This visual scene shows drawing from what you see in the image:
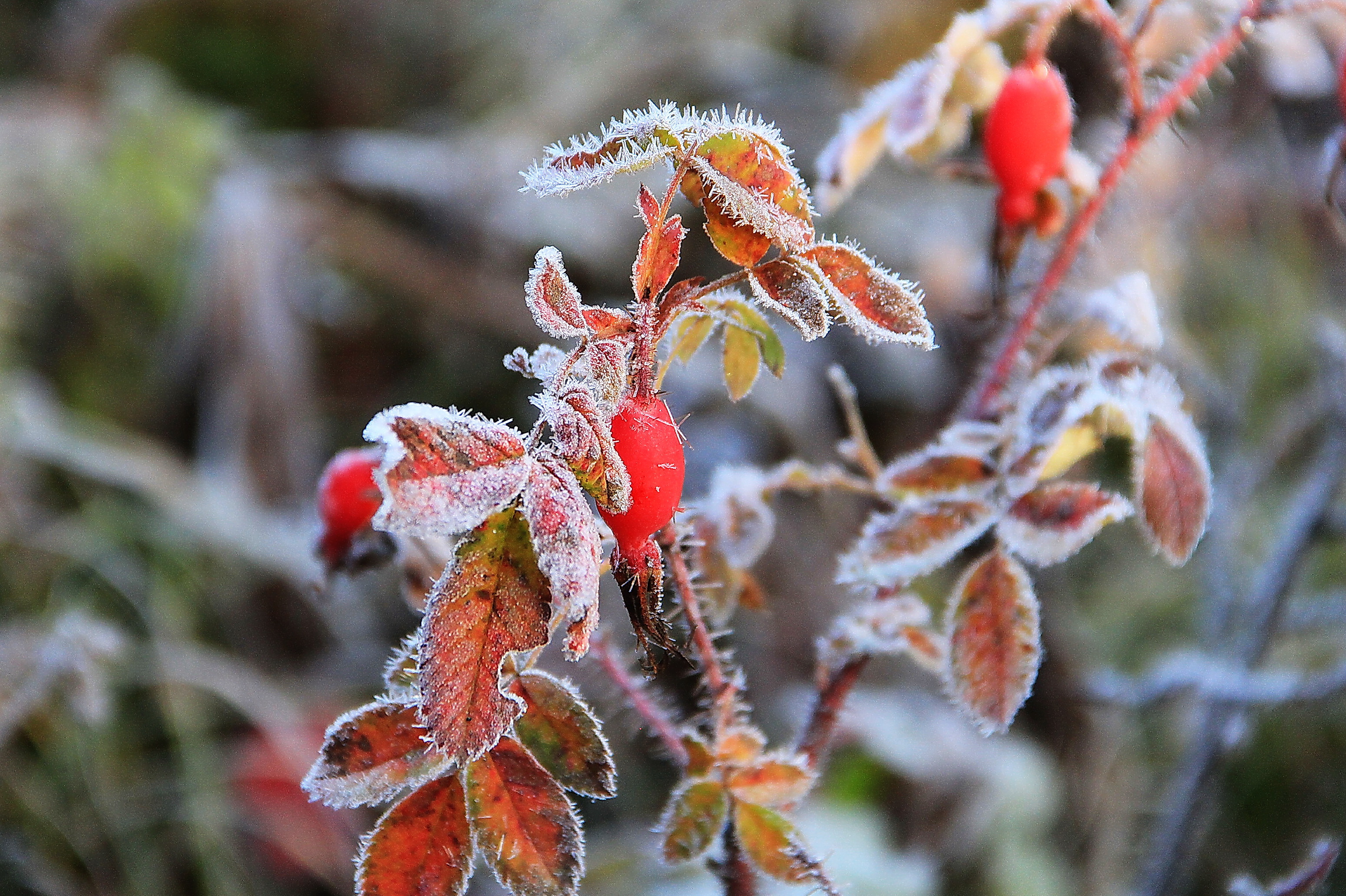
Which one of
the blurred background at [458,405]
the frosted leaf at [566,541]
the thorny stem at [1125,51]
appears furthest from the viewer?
the blurred background at [458,405]

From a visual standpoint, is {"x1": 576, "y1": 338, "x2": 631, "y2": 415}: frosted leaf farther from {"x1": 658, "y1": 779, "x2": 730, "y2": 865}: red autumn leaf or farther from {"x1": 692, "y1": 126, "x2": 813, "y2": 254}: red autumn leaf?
{"x1": 658, "y1": 779, "x2": 730, "y2": 865}: red autumn leaf

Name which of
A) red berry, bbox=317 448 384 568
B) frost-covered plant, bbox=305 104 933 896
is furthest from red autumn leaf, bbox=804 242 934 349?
red berry, bbox=317 448 384 568

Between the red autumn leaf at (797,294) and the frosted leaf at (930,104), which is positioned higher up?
the frosted leaf at (930,104)

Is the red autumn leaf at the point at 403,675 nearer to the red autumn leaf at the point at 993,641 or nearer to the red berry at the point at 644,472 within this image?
the red berry at the point at 644,472

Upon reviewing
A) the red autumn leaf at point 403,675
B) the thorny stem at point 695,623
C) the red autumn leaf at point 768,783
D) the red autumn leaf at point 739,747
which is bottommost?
the red autumn leaf at point 768,783

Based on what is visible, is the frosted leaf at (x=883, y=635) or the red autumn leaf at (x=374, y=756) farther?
the frosted leaf at (x=883, y=635)

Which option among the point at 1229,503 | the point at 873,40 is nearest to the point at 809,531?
the point at 1229,503

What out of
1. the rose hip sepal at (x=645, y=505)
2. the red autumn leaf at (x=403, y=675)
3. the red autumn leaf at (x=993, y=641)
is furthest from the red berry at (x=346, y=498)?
the red autumn leaf at (x=993, y=641)
